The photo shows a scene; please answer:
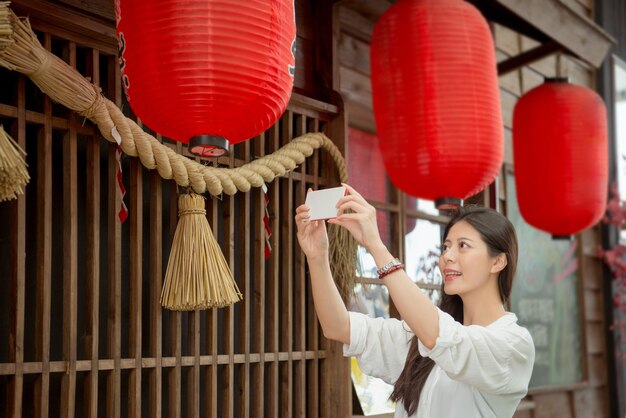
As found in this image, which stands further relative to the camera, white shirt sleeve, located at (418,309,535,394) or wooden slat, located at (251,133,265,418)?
wooden slat, located at (251,133,265,418)

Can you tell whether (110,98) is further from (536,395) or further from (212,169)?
(536,395)

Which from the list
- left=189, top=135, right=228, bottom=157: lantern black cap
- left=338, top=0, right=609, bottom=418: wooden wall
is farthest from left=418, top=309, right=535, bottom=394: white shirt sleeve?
left=338, top=0, right=609, bottom=418: wooden wall

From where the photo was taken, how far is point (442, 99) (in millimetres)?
2768

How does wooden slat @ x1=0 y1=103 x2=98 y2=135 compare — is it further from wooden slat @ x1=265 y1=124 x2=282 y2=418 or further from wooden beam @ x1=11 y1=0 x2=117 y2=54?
wooden slat @ x1=265 y1=124 x2=282 y2=418

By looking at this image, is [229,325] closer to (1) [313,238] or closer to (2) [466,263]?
(1) [313,238]

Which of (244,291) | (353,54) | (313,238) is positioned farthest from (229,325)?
(353,54)

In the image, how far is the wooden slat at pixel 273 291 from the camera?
2832mm

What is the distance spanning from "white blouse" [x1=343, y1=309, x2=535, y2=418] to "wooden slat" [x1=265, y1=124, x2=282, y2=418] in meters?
0.74

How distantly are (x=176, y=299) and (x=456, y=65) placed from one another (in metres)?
1.32

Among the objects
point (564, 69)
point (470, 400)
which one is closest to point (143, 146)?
point (470, 400)

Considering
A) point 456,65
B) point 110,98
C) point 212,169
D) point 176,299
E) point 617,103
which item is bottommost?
point 176,299

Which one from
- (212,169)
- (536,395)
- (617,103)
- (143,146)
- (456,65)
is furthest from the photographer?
(617,103)

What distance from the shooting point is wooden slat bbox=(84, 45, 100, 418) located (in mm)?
2214

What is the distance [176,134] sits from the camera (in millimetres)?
1971
